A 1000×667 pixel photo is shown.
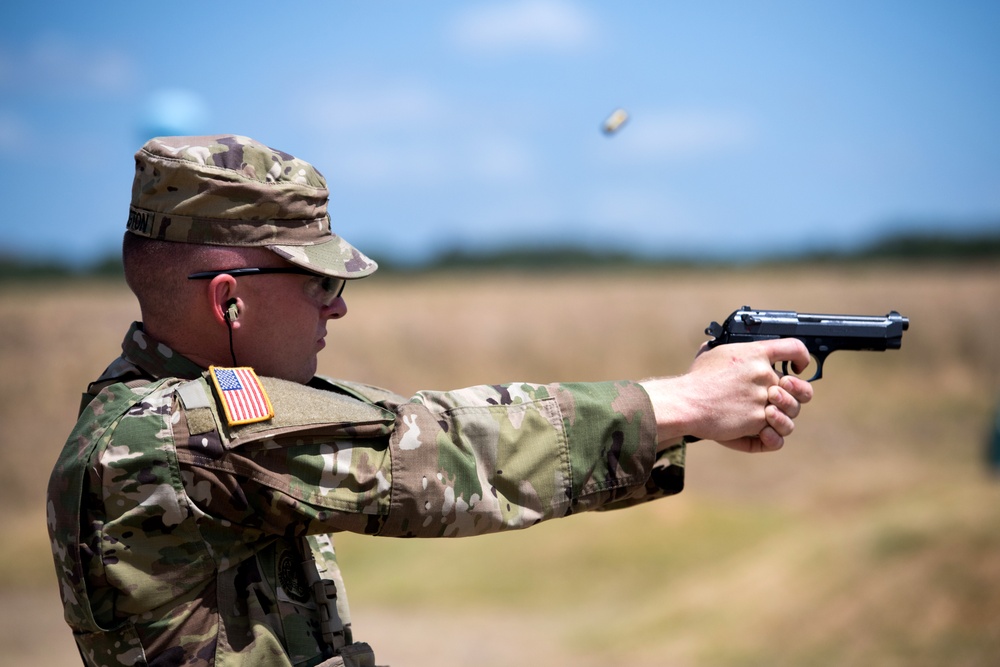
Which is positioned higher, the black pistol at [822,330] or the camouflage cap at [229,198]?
the camouflage cap at [229,198]

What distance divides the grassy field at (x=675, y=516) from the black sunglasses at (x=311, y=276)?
6.86 m

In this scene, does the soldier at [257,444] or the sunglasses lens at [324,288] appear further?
the sunglasses lens at [324,288]

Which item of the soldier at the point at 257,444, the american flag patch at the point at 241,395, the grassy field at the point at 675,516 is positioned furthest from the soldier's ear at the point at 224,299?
the grassy field at the point at 675,516

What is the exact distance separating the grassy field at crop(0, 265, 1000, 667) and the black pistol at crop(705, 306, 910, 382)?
17.4 feet

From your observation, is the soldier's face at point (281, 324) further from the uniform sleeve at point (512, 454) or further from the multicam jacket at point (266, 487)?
the uniform sleeve at point (512, 454)

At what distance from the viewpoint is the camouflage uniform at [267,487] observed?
2336mm

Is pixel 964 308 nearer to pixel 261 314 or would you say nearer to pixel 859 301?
pixel 859 301

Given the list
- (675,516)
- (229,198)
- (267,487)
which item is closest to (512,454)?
(267,487)

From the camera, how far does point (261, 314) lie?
261cm

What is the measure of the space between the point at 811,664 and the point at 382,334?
2593 centimetres

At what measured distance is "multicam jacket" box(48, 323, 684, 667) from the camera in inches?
92.0

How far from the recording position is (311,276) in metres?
2.65

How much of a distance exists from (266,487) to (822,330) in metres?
2.01

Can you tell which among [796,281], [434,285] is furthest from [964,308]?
[434,285]
